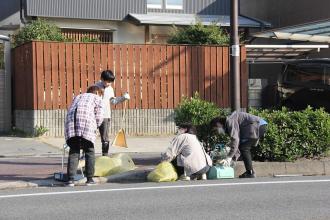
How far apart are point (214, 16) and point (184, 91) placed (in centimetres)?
828

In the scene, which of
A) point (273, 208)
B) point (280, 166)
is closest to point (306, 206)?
point (273, 208)

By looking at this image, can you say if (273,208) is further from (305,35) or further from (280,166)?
(305,35)

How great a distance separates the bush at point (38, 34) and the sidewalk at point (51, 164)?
151 inches

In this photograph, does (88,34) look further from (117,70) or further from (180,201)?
(180,201)

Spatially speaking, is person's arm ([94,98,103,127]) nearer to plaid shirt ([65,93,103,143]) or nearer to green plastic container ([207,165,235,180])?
plaid shirt ([65,93,103,143])

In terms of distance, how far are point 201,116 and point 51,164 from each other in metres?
3.10

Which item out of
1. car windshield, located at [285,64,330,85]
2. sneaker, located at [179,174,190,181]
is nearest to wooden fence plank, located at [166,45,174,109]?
car windshield, located at [285,64,330,85]

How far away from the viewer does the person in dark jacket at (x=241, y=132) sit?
9.99 m

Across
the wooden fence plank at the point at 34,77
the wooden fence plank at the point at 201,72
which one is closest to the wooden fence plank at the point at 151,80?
the wooden fence plank at the point at 201,72

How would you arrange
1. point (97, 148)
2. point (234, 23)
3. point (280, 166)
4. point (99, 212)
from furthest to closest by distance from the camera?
1. point (97, 148)
2. point (234, 23)
3. point (280, 166)
4. point (99, 212)

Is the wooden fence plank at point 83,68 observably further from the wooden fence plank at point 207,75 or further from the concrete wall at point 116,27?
the concrete wall at point 116,27

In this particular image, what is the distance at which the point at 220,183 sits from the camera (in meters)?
9.54

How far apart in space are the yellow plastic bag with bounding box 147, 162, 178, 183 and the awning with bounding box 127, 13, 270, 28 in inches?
514

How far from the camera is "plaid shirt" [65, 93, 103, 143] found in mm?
9289
